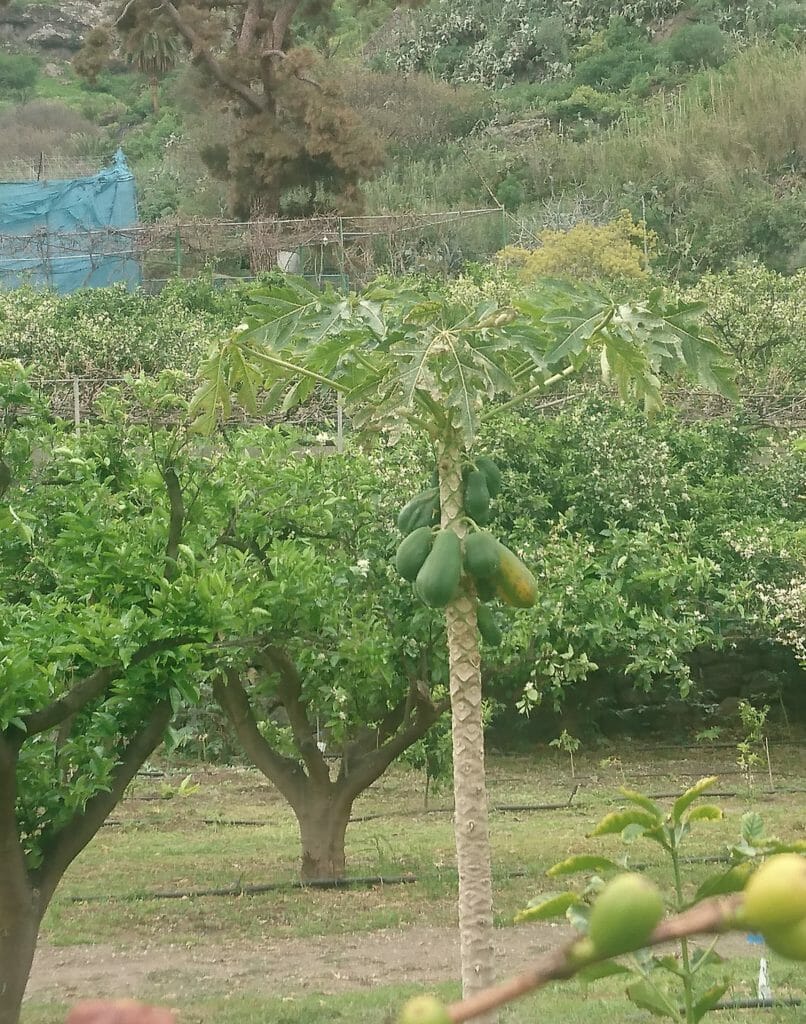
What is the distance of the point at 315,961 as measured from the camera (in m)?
6.80

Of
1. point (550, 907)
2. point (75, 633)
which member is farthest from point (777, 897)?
point (75, 633)

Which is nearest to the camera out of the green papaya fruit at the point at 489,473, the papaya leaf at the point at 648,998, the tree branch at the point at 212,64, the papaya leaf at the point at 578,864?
the papaya leaf at the point at 578,864

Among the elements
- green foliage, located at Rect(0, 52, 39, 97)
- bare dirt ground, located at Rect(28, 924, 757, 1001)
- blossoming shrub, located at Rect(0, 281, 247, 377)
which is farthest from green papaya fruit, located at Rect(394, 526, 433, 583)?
green foliage, located at Rect(0, 52, 39, 97)

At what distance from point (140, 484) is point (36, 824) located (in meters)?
1.56

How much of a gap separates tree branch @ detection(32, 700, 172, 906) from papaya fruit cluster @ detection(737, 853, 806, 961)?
498cm

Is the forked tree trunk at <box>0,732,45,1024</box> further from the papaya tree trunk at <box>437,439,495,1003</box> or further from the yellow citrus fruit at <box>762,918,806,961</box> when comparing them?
the yellow citrus fruit at <box>762,918,806,961</box>

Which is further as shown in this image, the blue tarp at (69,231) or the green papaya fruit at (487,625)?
the blue tarp at (69,231)

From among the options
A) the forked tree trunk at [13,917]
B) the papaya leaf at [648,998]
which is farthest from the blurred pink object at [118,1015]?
the forked tree trunk at [13,917]

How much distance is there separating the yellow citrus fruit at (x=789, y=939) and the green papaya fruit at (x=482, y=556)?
306 cm

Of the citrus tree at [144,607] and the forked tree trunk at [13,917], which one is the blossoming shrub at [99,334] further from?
the forked tree trunk at [13,917]

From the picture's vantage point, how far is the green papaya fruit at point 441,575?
337 centimetres

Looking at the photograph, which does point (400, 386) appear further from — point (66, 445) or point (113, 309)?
point (113, 309)

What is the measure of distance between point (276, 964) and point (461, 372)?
14.1ft

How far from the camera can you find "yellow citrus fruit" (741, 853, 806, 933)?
1.14 feet
